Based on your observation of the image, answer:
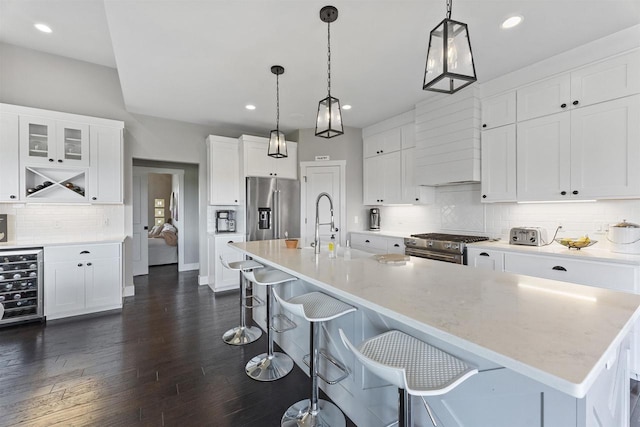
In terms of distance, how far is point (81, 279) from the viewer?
3.43 metres

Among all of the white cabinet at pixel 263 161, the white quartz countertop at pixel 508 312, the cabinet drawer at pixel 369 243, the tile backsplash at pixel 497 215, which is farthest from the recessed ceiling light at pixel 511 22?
the white cabinet at pixel 263 161

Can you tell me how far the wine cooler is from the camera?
120 inches

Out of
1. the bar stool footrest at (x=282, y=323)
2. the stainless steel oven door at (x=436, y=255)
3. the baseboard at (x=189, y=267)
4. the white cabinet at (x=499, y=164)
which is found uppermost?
the white cabinet at (x=499, y=164)

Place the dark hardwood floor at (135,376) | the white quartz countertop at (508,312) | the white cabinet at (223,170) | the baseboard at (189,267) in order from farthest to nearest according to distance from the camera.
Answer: the baseboard at (189,267), the white cabinet at (223,170), the dark hardwood floor at (135,376), the white quartz countertop at (508,312)

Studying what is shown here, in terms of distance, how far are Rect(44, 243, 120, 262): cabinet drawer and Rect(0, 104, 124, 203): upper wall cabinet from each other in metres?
0.64

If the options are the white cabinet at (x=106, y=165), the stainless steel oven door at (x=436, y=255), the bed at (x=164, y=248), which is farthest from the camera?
the bed at (x=164, y=248)

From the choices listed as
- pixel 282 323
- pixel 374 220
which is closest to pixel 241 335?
pixel 282 323

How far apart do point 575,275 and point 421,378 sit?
2276mm

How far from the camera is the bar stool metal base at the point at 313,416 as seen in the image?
67.0 inches

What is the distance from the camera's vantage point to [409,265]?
1.91 m

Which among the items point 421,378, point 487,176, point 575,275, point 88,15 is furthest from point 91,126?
point 575,275

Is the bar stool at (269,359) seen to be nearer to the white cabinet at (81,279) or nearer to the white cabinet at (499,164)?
the white cabinet at (81,279)

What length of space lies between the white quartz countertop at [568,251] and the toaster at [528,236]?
2.5 inches

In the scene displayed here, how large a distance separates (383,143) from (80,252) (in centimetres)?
441
